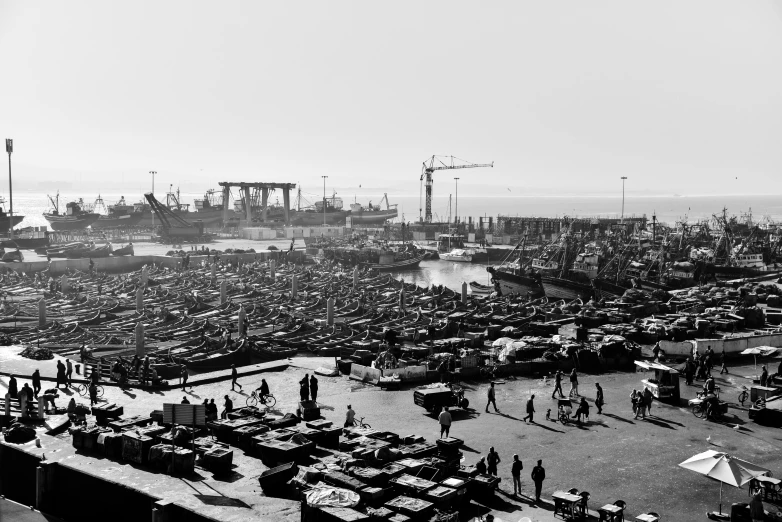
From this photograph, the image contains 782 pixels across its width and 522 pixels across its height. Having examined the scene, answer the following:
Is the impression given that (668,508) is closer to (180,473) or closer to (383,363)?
(180,473)

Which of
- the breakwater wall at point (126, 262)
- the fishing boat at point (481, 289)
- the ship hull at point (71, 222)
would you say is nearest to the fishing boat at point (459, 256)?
the breakwater wall at point (126, 262)

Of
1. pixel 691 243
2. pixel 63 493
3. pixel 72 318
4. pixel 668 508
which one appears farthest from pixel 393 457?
pixel 691 243

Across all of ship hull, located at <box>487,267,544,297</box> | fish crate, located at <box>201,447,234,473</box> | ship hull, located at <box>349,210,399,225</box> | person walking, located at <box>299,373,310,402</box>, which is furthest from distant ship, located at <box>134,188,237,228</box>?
fish crate, located at <box>201,447,234,473</box>

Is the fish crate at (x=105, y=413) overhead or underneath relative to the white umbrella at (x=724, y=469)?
underneath

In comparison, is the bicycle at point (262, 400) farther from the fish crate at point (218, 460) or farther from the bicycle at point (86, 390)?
the fish crate at point (218, 460)

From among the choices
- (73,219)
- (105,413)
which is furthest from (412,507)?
(73,219)

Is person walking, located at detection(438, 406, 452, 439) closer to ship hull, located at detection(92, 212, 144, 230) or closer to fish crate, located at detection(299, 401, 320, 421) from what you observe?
fish crate, located at detection(299, 401, 320, 421)
